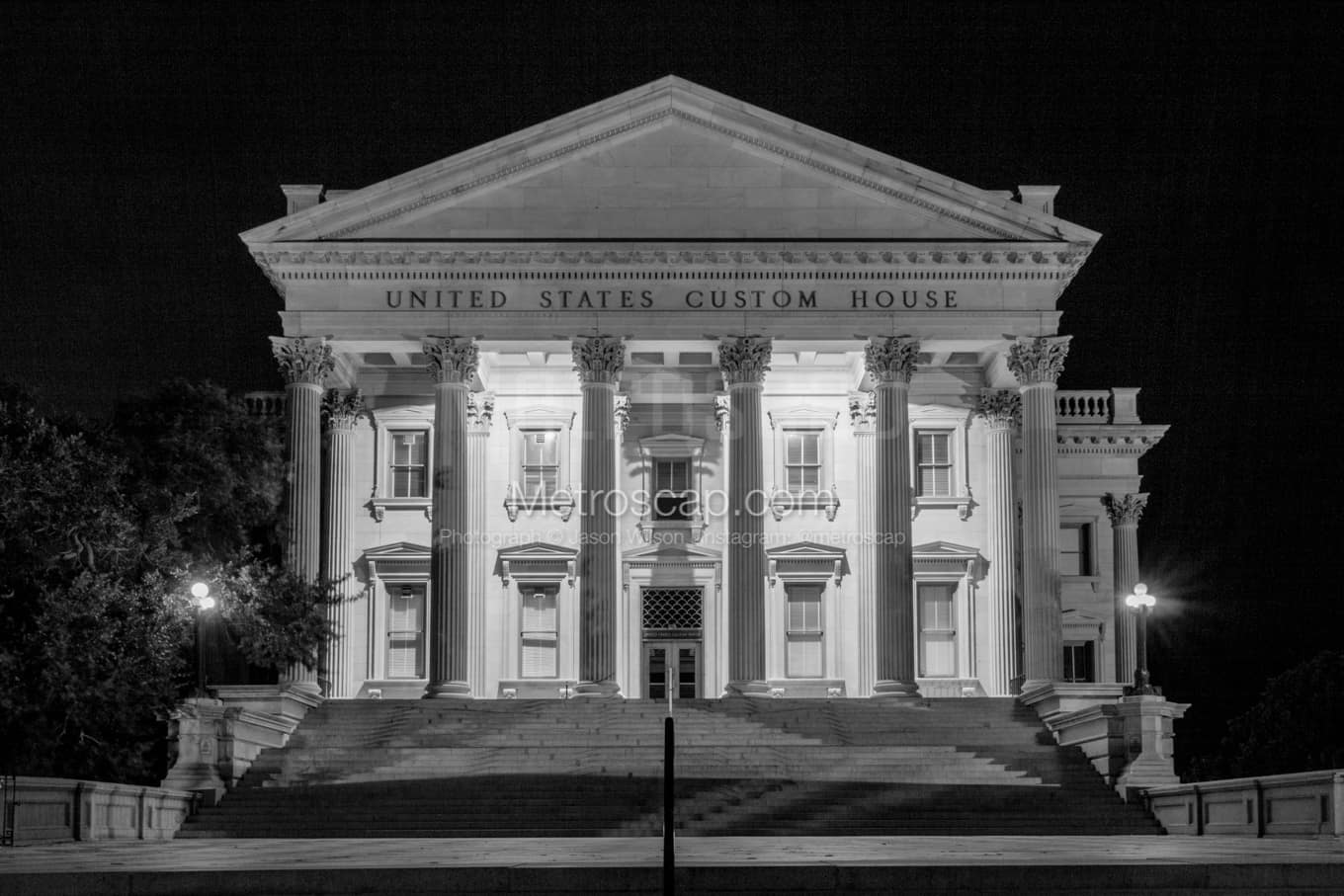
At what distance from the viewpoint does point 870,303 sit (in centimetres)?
4950

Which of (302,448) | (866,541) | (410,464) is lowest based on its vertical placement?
(866,541)

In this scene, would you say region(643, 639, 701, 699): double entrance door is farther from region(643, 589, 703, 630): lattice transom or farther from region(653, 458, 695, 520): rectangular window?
region(653, 458, 695, 520): rectangular window

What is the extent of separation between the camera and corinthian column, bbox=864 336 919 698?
47.5 m

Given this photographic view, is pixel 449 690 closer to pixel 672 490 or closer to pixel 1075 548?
pixel 672 490

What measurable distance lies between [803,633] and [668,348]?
9.79 metres

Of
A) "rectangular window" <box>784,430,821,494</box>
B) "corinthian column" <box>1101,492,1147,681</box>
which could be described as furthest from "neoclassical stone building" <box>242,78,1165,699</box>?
"corinthian column" <box>1101,492,1147,681</box>

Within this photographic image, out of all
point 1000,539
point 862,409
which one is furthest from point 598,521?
point 1000,539

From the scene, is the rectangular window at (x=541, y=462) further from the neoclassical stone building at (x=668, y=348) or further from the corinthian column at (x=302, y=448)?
the corinthian column at (x=302, y=448)

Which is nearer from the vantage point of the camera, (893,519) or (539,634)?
(893,519)

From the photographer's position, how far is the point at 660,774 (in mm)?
38469

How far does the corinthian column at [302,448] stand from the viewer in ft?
159

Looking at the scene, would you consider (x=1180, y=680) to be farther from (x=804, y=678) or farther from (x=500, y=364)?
(x=500, y=364)

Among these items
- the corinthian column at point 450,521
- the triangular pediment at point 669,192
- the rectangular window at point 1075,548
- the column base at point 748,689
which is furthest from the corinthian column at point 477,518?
the rectangular window at point 1075,548

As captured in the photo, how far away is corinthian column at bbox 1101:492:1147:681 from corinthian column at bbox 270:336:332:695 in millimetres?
24215
